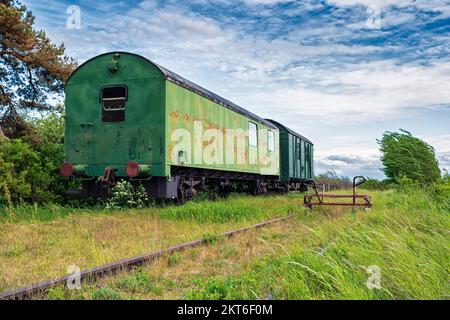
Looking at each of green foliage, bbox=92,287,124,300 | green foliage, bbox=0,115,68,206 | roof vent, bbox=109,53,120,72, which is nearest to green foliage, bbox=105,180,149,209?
green foliage, bbox=0,115,68,206

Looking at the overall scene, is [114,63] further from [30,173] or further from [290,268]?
[290,268]

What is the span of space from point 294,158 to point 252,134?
248 inches

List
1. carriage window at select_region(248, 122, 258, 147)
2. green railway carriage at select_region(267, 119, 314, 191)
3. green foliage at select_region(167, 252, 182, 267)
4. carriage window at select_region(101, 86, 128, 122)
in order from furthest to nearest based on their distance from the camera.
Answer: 1. green railway carriage at select_region(267, 119, 314, 191)
2. carriage window at select_region(248, 122, 258, 147)
3. carriage window at select_region(101, 86, 128, 122)
4. green foliage at select_region(167, 252, 182, 267)

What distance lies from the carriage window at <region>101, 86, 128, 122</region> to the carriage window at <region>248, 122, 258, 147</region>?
609 centimetres

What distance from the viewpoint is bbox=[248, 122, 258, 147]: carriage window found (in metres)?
16.3

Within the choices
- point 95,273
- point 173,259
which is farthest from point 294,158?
point 95,273

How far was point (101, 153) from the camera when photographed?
11188 mm

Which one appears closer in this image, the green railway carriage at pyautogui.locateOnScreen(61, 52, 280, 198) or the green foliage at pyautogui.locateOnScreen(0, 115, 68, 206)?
the green railway carriage at pyautogui.locateOnScreen(61, 52, 280, 198)

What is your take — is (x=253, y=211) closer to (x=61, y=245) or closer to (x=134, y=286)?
(x=61, y=245)

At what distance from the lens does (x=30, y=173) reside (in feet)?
38.8

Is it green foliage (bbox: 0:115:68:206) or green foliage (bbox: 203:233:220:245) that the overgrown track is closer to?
green foliage (bbox: 203:233:220:245)

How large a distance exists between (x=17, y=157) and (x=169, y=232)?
615cm

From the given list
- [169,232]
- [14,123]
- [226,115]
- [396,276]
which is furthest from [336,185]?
[396,276]

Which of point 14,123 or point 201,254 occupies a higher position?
point 14,123
